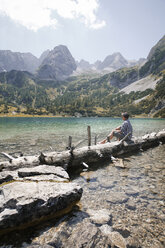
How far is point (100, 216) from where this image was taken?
231 inches

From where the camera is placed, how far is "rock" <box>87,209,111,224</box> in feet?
18.4

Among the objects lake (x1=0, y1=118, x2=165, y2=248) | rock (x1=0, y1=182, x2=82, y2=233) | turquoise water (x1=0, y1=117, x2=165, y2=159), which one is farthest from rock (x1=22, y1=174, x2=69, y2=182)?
turquoise water (x1=0, y1=117, x2=165, y2=159)

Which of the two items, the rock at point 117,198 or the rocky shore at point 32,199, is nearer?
the rocky shore at point 32,199

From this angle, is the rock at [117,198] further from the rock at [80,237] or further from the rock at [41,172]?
the rock at [41,172]

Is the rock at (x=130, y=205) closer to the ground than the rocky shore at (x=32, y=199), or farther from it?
closer to the ground

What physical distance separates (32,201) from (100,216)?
107 inches

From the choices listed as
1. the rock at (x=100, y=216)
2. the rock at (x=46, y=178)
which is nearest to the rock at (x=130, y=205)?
the rock at (x=100, y=216)

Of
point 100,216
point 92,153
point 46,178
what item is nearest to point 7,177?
point 46,178

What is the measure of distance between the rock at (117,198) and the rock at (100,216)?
834mm

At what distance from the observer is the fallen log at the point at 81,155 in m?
9.06

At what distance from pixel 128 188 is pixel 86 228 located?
149 inches

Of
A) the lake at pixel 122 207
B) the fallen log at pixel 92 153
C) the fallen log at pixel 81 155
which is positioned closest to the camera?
the lake at pixel 122 207

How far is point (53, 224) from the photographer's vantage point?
5.40 m

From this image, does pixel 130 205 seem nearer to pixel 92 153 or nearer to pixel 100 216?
pixel 100 216
